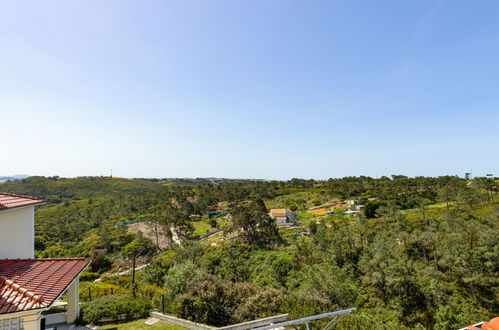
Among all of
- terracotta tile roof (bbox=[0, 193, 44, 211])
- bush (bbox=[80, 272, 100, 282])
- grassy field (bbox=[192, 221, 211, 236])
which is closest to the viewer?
terracotta tile roof (bbox=[0, 193, 44, 211])

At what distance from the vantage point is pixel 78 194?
102562 mm

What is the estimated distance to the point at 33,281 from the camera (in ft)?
23.2

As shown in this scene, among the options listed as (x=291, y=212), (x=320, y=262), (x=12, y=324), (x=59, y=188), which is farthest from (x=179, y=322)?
(x=59, y=188)

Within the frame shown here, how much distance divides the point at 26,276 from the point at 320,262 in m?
27.8

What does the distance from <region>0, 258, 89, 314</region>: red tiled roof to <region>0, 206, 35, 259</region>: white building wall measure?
39.1 inches

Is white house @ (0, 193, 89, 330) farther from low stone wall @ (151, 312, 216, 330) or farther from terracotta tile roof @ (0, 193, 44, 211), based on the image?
low stone wall @ (151, 312, 216, 330)

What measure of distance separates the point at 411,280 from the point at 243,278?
617 inches

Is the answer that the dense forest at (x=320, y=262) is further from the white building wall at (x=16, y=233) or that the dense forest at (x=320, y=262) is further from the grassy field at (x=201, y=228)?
the white building wall at (x=16, y=233)

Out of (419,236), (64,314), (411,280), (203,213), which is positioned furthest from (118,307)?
(203,213)

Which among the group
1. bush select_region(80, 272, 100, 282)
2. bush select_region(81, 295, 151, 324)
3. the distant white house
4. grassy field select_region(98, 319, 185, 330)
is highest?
bush select_region(81, 295, 151, 324)

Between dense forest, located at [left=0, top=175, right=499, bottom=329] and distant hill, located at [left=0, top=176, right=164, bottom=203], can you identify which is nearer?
dense forest, located at [left=0, top=175, right=499, bottom=329]

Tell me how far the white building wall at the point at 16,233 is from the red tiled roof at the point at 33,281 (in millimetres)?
994

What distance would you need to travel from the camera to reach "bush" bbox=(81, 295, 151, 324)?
10945 mm

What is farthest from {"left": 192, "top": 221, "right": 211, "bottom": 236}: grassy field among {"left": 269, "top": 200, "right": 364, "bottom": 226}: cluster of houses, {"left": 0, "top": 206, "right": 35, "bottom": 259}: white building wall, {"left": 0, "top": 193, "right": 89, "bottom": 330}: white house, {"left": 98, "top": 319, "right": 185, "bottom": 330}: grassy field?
{"left": 0, "top": 206, "right": 35, "bottom": 259}: white building wall
